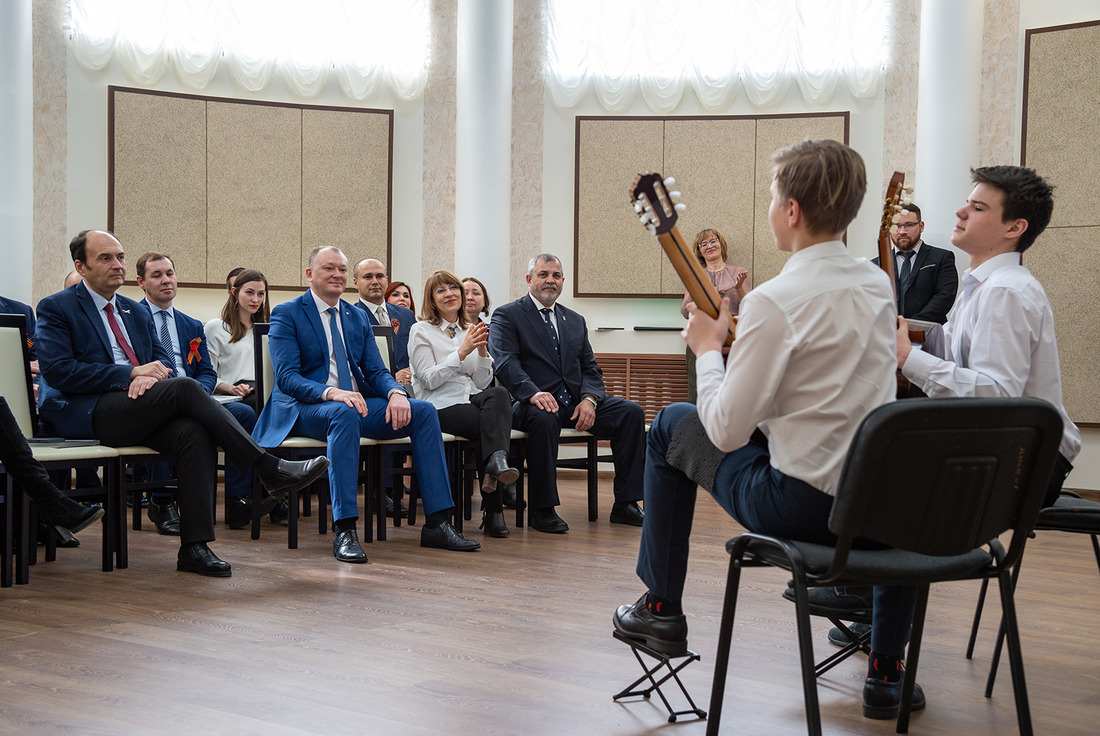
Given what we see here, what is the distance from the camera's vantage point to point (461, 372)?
4.87 meters

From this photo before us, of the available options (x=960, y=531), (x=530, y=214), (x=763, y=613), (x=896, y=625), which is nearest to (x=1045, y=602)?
(x=763, y=613)

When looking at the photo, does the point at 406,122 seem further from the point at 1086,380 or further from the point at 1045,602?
the point at 1045,602

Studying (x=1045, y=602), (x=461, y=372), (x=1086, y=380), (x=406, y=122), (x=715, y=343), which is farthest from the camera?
(x=406, y=122)

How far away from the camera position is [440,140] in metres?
7.48

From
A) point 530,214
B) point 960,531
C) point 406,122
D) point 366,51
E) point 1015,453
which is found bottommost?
point 960,531

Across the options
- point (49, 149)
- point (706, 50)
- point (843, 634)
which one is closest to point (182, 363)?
point (49, 149)

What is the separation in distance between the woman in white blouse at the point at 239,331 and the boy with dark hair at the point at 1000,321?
3.92m

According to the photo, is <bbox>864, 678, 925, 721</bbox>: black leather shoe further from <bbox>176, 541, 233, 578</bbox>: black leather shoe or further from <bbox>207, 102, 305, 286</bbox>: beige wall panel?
<bbox>207, 102, 305, 286</bbox>: beige wall panel

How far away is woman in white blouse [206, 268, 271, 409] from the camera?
5508 mm

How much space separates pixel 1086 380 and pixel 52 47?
687 centimetres

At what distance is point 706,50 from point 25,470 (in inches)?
220

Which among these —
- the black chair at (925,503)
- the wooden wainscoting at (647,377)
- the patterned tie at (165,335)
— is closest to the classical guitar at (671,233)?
the black chair at (925,503)

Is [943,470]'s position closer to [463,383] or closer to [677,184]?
[463,383]

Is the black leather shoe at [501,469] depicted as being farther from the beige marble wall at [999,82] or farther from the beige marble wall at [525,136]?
the beige marble wall at [999,82]
